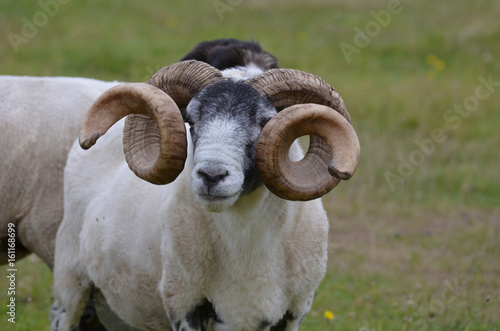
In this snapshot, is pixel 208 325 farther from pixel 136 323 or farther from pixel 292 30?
pixel 292 30

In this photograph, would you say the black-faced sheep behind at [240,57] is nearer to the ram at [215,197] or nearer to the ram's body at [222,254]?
the ram at [215,197]

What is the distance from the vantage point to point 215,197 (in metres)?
4.05

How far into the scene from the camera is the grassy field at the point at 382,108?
775 cm

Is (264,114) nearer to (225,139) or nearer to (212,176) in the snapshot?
(225,139)

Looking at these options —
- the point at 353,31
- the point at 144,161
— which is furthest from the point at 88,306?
the point at 353,31

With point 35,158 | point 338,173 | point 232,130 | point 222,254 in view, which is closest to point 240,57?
point 232,130

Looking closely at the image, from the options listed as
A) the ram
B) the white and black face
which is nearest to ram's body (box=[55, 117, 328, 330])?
the ram

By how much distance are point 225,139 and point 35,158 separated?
3092mm

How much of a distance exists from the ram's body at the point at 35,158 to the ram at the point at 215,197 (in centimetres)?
80

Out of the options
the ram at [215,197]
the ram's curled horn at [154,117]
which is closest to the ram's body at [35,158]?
the ram at [215,197]

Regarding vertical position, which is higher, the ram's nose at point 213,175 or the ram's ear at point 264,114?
the ram's ear at point 264,114

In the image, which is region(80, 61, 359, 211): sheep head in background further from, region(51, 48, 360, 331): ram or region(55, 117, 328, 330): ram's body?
region(55, 117, 328, 330): ram's body

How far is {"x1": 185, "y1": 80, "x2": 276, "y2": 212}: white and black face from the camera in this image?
13.1 feet

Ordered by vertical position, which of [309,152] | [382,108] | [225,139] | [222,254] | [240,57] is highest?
[225,139]
